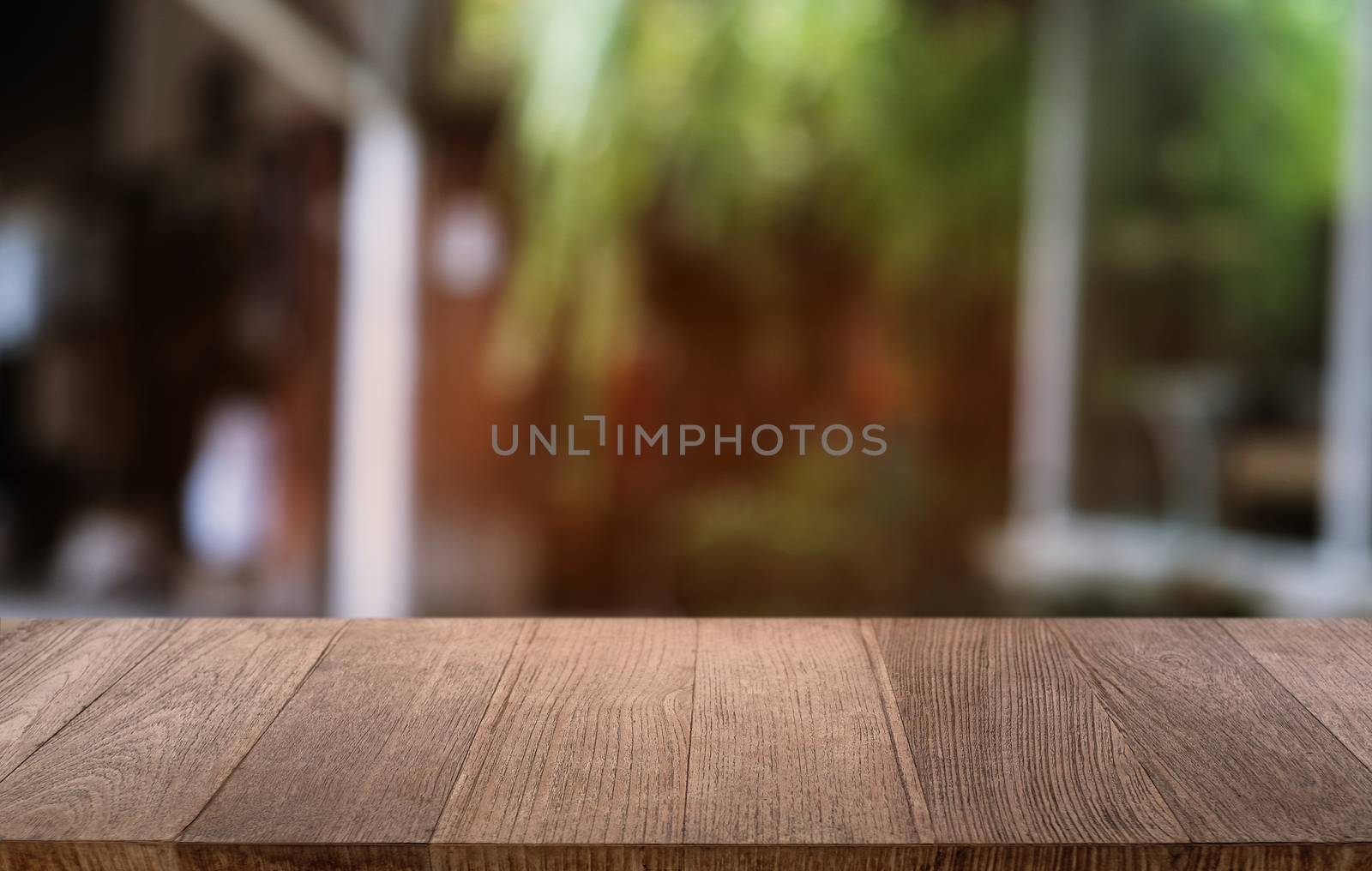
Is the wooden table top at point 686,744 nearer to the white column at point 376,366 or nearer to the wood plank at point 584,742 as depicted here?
the wood plank at point 584,742

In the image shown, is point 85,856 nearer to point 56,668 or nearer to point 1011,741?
point 56,668

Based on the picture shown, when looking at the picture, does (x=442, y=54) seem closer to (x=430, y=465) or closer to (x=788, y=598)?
(x=430, y=465)

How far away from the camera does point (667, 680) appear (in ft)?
2.34

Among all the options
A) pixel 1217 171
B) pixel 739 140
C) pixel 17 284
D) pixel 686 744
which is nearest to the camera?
pixel 686 744

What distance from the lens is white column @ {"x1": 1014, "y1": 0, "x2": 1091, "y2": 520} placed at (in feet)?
7.73

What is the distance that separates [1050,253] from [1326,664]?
1.72m

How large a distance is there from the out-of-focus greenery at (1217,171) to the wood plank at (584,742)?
72.1 inches

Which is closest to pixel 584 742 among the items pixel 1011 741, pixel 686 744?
pixel 686 744

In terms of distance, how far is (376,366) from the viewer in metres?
2.26

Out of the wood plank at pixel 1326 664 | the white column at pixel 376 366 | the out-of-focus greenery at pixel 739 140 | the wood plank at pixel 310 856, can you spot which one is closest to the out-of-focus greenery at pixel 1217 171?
the out-of-focus greenery at pixel 739 140

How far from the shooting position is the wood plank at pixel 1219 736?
0.55 meters

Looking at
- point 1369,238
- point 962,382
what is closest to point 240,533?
point 962,382

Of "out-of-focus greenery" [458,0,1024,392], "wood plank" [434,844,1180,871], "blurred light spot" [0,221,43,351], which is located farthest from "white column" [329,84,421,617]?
"wood plank" [434,844,1180,871]

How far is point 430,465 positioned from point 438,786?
1746mm
